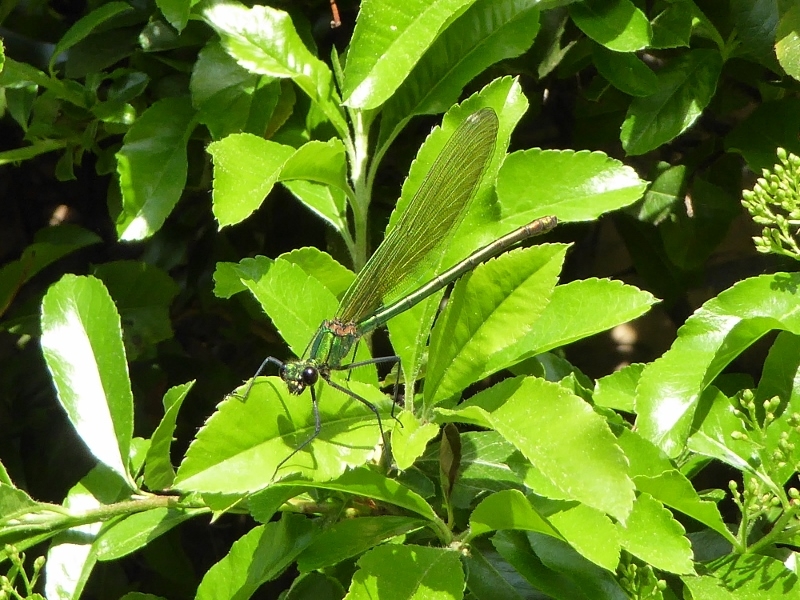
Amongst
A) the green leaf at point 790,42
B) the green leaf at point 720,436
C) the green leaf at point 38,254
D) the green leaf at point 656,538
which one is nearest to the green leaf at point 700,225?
the green leaf at point 790,42

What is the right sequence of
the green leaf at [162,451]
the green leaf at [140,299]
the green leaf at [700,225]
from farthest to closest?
the green leaf at [140,299]
the green leaf at [700,225]
the green leaf at [162,451]

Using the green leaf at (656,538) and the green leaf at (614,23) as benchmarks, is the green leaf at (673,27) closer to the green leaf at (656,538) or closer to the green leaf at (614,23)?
the green leaf at (614,23)

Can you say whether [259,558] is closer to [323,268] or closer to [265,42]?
[323,268]

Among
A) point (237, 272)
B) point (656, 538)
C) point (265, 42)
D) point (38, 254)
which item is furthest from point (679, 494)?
point (38, 254)

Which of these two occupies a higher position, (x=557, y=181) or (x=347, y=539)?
(x=557, y=181)

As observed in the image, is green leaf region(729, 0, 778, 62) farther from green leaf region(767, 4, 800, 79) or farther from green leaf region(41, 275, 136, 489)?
green leaf region(41, 275, 136, 489)

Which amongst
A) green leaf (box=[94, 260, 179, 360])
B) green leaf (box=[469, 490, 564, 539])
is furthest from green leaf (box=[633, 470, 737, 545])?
green leaf (box=[94, 260, 179, 360])

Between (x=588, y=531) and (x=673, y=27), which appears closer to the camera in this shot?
(x=588, y=531)
